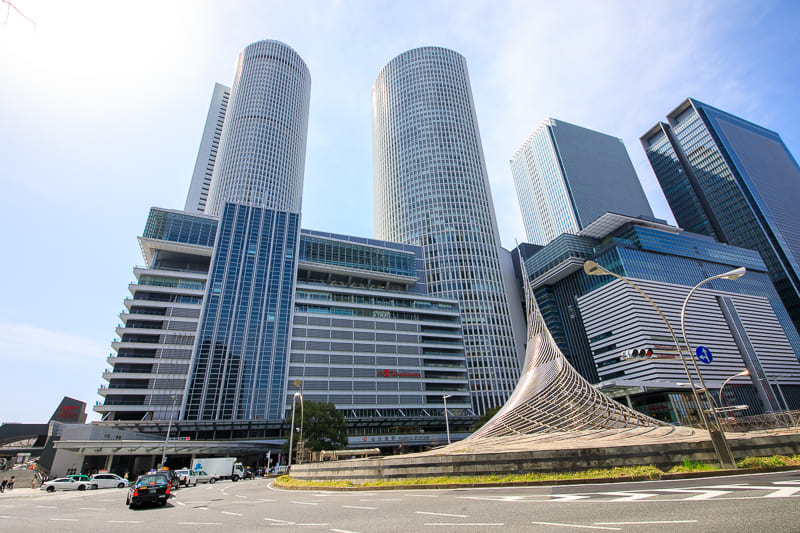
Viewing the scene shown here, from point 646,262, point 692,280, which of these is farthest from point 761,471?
point 692,280

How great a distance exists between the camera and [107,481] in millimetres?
35375

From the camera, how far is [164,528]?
10.3 meters

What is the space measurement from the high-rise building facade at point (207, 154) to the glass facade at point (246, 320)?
61.2 metres

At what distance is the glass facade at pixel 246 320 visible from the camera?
66875 millimetres

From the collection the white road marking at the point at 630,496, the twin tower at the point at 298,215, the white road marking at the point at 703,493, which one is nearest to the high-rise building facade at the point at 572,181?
the twin tower at the point at 298,215

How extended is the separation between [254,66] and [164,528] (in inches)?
6494

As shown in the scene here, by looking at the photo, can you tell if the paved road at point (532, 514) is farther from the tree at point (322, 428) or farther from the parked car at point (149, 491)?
the tree at point (322, 428)

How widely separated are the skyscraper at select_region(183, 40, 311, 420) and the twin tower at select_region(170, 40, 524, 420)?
22 cm

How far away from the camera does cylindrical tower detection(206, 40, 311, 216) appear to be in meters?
118

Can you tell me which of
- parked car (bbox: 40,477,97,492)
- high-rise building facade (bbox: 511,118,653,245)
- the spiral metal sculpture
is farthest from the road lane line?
high-rise building facade (bbox: 511,118,653,245)

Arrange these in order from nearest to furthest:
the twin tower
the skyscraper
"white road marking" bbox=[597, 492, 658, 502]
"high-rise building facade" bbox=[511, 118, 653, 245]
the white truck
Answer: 1. "white road marking" bbox=[597, 492, 658, 502]
2. the white truck
3. the skyscraper
4. the twin tower
5. "high-rise building facade" bbox=[511, 118, 653, 245]

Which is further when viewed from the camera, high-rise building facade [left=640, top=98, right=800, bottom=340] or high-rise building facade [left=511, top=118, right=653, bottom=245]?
high-rise building facade [left=511, top=118, right=653, bottom=245]

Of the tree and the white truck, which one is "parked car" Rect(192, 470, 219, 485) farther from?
the tree

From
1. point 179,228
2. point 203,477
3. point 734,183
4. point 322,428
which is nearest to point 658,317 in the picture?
point 322,428
